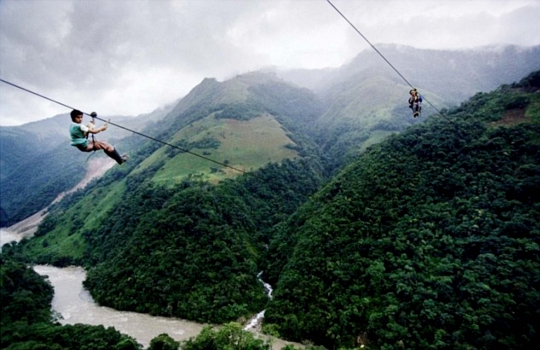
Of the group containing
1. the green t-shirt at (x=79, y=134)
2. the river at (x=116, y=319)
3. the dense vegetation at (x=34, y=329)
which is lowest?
the river at (x=116, y=319)

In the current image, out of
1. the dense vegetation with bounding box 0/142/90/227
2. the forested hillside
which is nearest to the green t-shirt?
the forested hillside

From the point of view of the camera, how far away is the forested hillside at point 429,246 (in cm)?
3048

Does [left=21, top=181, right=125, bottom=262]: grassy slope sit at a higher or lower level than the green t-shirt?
lower

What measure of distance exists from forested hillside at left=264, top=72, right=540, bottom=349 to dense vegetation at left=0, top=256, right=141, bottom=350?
51.1ft

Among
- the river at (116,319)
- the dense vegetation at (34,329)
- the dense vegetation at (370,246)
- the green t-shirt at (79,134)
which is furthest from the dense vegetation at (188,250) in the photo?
the green t-shirt at (79,134)

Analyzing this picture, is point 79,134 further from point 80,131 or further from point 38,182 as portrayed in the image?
point 38,182

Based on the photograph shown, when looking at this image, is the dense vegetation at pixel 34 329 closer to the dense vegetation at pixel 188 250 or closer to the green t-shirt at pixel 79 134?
the dense vegetation at pixel 188 250

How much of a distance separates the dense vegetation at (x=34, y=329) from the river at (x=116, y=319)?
13.3 ft

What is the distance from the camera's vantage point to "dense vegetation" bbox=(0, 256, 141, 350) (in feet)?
87.9

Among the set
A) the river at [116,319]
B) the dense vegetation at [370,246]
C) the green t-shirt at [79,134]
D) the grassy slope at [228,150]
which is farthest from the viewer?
the grassy slope at [228,150]

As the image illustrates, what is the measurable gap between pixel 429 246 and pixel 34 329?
122 feet

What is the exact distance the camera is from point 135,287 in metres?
43.5

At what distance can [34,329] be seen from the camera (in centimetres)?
2853

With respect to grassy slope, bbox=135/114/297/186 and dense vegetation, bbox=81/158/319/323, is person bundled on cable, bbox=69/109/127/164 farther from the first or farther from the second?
grassy slope, bbox=135/114/297/186
